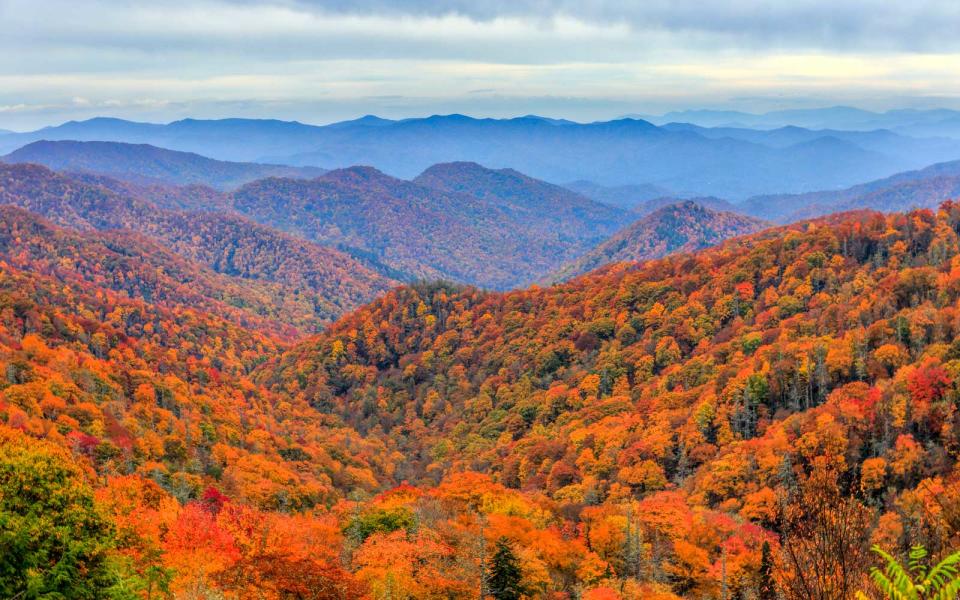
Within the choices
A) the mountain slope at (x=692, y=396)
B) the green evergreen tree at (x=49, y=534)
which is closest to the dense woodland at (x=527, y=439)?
the green evergreen tree at (x=49, y=534)

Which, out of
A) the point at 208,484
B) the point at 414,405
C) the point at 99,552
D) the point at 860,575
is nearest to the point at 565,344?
the point at 414,405

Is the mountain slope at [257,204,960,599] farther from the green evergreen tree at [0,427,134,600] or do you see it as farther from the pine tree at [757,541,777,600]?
the green evergreen tree at [0,427,134,600]

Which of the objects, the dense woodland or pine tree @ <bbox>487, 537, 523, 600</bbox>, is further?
pine tree @ <bbox>487, 537, 523, 600</bbox>

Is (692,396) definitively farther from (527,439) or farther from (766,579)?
(766,579)

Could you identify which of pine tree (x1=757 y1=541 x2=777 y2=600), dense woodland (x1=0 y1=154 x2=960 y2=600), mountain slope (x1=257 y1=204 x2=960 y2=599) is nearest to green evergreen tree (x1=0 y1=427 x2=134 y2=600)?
dense woodland (x1=0 y1=154 x2=960 y2=600)

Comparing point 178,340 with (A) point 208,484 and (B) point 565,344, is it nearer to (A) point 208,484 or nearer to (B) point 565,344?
(B) point 565,344

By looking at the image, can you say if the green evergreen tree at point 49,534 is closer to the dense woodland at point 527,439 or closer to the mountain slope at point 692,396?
the dense woodland at point 527,439
